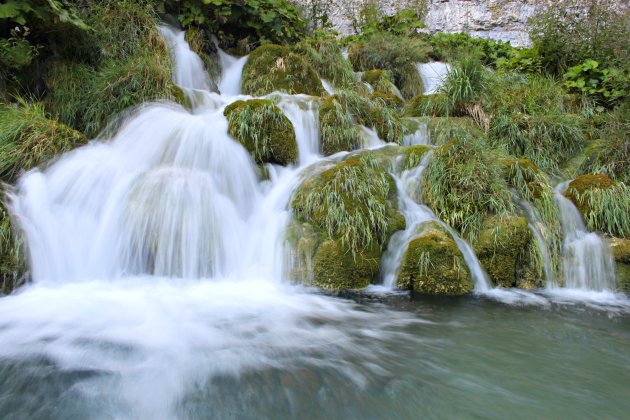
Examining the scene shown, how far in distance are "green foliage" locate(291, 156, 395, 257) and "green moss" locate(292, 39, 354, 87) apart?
432 centimetres

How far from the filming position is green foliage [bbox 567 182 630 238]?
15.3ft

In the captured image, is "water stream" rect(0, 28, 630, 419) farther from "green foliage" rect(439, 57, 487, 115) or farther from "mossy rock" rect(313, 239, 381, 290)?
"green foliage" rect(439, 57, 487, 115)

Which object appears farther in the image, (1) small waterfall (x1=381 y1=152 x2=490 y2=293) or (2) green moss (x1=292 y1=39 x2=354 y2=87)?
(2) green moss (x1=292 y1=39 x2=354 y2=87)


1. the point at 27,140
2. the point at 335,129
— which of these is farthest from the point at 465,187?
the point at 27,140

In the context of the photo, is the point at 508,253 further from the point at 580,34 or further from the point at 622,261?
the point at 580,34

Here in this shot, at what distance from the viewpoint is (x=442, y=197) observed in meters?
4.89

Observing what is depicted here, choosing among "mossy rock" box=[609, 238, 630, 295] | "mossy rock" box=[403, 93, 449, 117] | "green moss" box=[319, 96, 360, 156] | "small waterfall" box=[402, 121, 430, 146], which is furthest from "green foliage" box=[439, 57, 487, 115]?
"mossy rock" box=[609, 238, 630, 295]

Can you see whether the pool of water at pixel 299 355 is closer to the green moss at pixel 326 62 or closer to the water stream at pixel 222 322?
the water stream at pixel 222 322

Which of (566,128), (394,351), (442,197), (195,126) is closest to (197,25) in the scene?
(195,126)

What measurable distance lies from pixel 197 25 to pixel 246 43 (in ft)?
3.47

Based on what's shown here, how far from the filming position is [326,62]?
8695 mm

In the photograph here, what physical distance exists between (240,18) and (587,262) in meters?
7.82

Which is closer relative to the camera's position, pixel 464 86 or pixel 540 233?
pixel 540 233

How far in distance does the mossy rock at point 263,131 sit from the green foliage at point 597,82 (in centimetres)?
613
